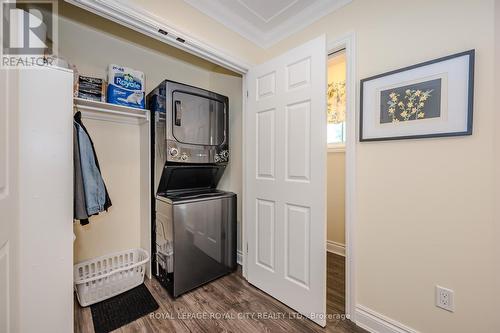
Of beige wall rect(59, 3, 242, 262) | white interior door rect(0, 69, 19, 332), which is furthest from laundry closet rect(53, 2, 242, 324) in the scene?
white interior door rect(0, 69, 19, 332)

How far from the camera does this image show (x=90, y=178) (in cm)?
147

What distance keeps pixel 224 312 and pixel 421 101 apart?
196 cm

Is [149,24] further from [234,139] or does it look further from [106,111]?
[234,139]

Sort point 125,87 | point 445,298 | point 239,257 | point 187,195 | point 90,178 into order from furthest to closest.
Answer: point 239,257 → point 187,195 → point 125,87 → point 90,178 → point 445,298

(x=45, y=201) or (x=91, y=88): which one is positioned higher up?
(x=91, y=88)

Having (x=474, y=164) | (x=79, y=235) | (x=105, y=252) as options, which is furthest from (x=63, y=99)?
(x=474, y=164)

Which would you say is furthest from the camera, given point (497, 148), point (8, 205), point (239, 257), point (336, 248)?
point (336, 248)

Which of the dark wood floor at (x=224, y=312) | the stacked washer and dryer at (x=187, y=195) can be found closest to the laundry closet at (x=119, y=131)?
the stacked washer and dryer at (x=187, y=195)

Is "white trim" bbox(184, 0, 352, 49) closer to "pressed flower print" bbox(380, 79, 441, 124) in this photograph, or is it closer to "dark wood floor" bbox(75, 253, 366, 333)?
"pressed flower print" bbox(380, 79, 441, 124)

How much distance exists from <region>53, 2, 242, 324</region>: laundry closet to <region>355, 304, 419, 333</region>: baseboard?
1.32m

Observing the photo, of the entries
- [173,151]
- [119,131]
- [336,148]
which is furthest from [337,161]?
[119,131]

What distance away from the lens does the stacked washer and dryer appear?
1.75 metres

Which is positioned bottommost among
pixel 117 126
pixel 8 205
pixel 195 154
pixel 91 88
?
pixel 8 205

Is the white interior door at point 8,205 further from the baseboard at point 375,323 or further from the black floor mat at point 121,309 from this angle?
the baseboard at point 375,323
